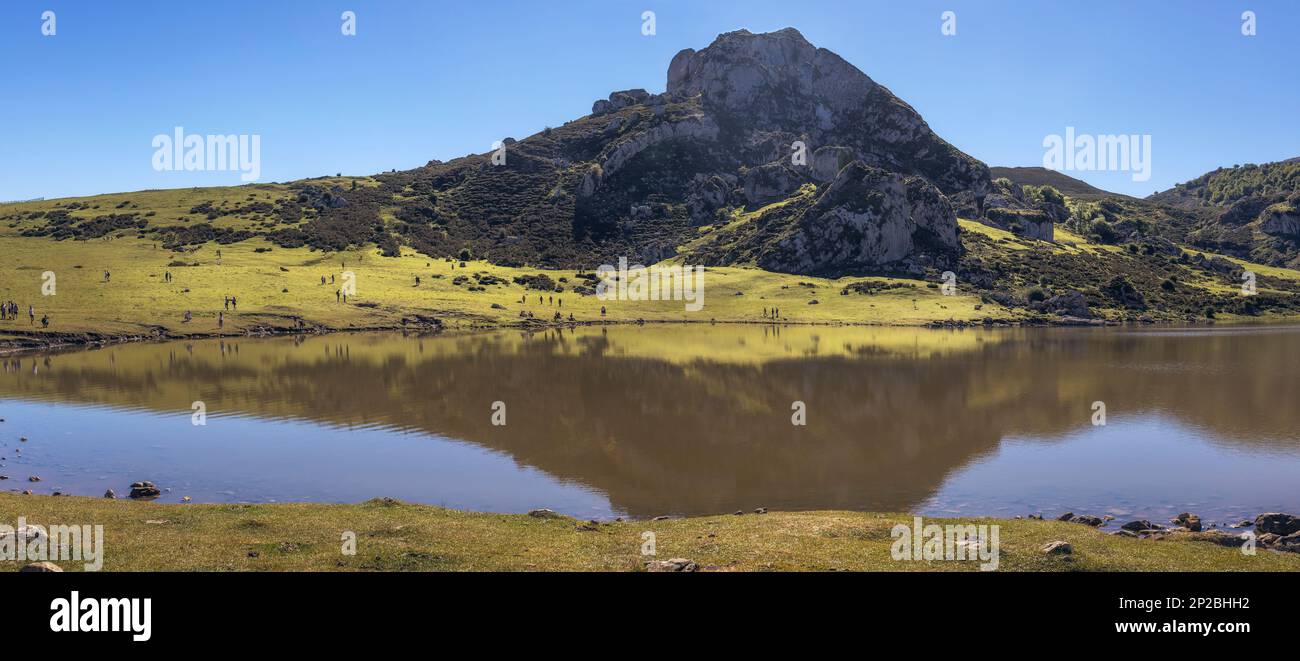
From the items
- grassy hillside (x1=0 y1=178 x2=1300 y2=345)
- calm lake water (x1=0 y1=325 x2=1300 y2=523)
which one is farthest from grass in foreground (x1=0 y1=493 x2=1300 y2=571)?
grassy hillside (x1=0 y1=178 x2=1300 y2=345)

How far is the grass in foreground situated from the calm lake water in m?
4.94

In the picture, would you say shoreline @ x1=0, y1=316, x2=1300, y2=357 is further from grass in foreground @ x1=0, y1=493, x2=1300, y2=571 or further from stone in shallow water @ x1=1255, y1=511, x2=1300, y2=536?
stone in shallow water @ x1=1255, y1=511, x2=1300, y2=536

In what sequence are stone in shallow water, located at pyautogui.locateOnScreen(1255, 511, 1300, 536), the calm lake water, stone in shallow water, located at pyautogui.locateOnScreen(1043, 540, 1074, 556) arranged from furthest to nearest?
the calm lake water
stone in shallow water, located at pyautogui.locateOnScreen(1255, 511, 1300, 536)
stone in shallow water, located at pyautogui.locateOnScreen(1043, 540, 1074, 556)

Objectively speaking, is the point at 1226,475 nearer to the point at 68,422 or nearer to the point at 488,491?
the point at 488,491

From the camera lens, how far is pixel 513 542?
87.2ft

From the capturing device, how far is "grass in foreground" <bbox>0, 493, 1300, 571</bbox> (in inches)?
906

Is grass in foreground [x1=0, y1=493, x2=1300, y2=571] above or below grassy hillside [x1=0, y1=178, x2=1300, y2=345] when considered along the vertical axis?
below

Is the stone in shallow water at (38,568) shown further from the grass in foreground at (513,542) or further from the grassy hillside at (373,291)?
the grassy hillside at (373,291)

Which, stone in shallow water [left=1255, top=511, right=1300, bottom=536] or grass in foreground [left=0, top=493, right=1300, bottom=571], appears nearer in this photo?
grass in foreground [left=0, top=493, right=1300, bottom=571]

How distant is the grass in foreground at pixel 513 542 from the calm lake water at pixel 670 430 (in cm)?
494

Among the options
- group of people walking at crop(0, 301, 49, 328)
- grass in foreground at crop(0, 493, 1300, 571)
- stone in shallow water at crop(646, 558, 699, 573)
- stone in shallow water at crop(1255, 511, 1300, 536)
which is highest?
group of people walking at crop(0, 301, 49, 328)

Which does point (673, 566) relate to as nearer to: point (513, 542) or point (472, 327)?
point (513, 542)

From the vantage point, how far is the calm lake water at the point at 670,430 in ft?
124

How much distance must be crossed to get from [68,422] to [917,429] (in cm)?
5873
